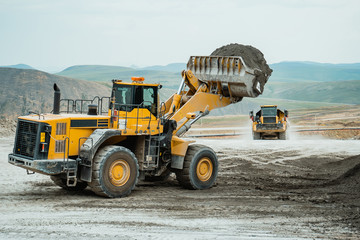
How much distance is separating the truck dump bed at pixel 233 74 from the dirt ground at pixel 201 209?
8.94 ft

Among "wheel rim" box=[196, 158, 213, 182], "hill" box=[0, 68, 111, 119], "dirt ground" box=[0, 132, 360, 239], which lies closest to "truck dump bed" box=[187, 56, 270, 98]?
"wheel rim" box=[196, 158, 213, 182]


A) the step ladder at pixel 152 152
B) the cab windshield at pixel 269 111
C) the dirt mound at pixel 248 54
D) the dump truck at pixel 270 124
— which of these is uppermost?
the dirt mound at pixel 248 54

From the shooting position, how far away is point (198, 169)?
13.3 metres

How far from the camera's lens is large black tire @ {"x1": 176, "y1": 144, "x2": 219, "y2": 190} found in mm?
13078

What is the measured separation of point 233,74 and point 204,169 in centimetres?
284

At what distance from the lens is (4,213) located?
980 cm

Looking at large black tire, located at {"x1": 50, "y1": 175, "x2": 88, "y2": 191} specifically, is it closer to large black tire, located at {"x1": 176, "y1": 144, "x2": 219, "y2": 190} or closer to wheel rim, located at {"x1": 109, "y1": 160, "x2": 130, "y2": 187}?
wheel rim, located at {"x1": 109, "y1": 160, "x2": 130, "y2": 187}

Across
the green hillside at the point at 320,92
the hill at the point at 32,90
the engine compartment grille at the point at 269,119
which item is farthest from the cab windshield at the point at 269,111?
the green hillside at the point at 320,92

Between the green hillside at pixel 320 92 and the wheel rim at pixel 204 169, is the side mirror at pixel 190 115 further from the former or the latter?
the green hillside at pixel 320 92

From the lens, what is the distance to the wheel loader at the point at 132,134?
1126cm

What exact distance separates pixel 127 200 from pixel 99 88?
5145 cm

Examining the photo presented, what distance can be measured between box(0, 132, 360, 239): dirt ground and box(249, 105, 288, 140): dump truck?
12279mm

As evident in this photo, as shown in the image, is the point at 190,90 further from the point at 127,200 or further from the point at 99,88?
the point at 99,88

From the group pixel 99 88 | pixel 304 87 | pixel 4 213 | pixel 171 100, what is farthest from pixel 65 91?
pixel 304 87
